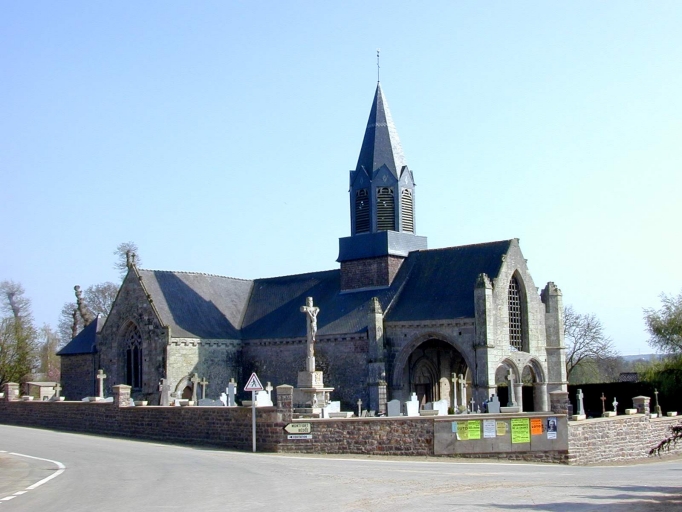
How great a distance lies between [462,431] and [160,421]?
10.4 metres

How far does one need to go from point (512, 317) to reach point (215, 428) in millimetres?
17336

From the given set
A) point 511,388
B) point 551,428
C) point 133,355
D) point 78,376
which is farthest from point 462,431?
point 78,376

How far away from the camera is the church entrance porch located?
134 feet

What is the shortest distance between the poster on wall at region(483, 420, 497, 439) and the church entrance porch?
15.5m

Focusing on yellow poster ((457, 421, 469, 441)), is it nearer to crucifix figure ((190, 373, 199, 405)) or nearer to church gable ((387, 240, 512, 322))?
church gable ((387, 240, 512, 322))

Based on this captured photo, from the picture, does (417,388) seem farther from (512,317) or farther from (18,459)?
(18,459)

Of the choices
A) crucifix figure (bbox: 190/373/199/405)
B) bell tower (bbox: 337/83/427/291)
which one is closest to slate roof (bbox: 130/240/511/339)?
bell tower (bbox: 337/83/427/291)

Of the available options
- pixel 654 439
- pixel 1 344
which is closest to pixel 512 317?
pixel 654 439

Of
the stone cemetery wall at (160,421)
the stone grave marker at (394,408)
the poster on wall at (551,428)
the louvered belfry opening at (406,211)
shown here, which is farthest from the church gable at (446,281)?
the stone cemetery wall at (160,421)

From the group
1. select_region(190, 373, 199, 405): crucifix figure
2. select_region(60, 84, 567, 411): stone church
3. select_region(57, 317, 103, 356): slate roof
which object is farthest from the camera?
select_region(57, 317, 103, 356): slate roof

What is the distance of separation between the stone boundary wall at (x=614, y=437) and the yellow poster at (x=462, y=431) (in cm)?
307

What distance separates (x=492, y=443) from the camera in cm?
2469

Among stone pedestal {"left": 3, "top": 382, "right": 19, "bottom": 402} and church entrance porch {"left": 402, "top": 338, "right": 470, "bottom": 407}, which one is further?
church entrance porch {"left": 402, "top": 338, "right": 470, "bottom": 407}

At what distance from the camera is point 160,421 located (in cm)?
2928
